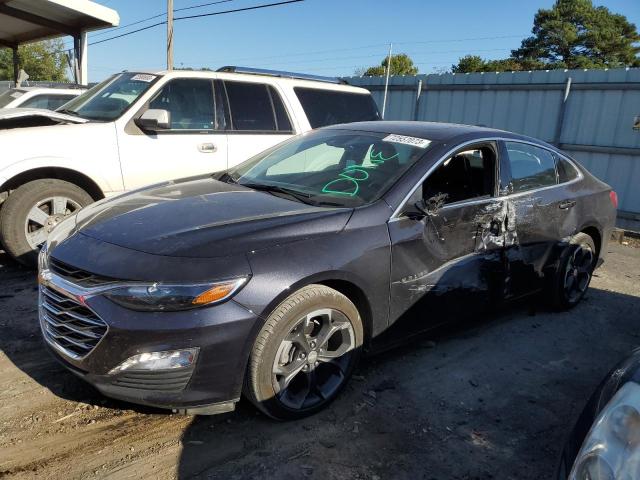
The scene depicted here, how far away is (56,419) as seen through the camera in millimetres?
2908

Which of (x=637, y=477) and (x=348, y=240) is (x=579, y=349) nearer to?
(x=348, y=240)

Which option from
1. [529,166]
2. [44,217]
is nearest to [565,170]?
[529,166]

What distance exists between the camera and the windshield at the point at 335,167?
11.3ft

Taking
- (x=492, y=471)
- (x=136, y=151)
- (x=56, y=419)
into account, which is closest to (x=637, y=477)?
(x=492, y=471)

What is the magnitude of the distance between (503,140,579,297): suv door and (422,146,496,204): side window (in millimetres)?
165

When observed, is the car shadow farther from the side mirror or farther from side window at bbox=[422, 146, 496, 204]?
the side mirror

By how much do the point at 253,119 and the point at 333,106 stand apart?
3.95 ft

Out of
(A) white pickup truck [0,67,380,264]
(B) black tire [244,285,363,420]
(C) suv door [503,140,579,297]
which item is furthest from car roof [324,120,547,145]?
(A) white pickup truck [0,67,380,264]

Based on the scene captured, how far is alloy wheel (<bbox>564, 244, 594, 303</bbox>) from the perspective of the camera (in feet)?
16.0

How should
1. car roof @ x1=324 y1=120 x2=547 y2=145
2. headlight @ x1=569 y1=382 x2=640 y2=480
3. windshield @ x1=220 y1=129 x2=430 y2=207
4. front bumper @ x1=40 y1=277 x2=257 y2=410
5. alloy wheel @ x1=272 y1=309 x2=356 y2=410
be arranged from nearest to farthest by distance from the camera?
headlight @ x1=569 y1=382 x2=640 y2=480, front bumper @ x1=40 y1=277 x2=257 y2=410, alloy wheel @ x1=272 y1=309 x2=356 y2=410, windshield @ x1=220 y1=129 x2=430 y2=207, car roof @ x1=324 y1=120 x2=547 y2=145

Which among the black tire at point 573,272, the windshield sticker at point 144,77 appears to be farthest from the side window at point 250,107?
the black tire at point 573,272

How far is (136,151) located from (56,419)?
308 cm

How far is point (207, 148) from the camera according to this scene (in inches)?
228

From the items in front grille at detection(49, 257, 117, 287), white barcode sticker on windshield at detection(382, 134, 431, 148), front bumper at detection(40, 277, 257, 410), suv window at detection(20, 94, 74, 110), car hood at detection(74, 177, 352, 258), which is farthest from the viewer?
suv window at detection(20, 94, 74, 110)
